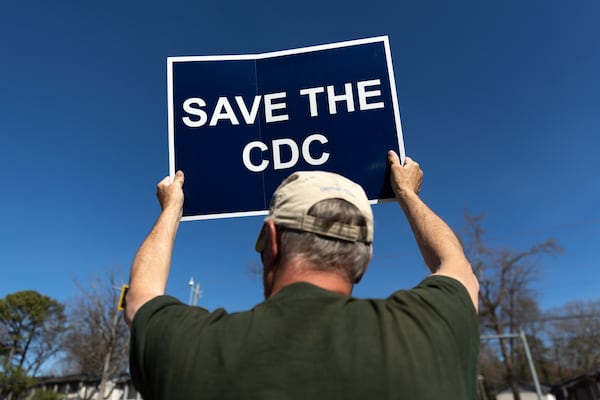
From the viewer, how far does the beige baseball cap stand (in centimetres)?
123

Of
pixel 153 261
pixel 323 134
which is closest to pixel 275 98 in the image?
pixel 323 134

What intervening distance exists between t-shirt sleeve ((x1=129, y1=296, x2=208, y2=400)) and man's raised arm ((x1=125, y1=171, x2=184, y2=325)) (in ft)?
0.35

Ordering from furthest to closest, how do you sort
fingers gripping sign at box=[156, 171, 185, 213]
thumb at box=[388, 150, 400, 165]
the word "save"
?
1. the word "save"
2. thumb at box=[388, 150, 400, 165]
3. fingers gripping sign at box=[156, 171, 185, 213]

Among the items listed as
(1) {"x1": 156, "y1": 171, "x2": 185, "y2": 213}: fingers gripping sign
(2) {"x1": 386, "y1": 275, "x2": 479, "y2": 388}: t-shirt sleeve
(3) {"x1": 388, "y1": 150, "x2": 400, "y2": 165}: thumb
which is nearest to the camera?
(2) {"x1": 386, "y1": 275, "x2": 479, "y2": 388}: t-shirt sleeve

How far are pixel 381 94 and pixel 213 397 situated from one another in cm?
192

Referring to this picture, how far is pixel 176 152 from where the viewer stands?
229 cm

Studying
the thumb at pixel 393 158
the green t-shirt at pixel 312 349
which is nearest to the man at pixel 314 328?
the green t-shirt at pixel 312 349

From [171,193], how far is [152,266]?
66cm

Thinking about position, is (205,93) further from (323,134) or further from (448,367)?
(448,367)

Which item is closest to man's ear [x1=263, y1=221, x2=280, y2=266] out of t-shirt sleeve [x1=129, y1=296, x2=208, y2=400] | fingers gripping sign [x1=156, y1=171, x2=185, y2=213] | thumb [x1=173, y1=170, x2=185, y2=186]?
t-shirt sleeve [x1=129, y1=296, x2=208, y2=400]

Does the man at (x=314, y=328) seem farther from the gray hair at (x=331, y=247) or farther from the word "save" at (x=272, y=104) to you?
the word "save" at (x=272, y=104)

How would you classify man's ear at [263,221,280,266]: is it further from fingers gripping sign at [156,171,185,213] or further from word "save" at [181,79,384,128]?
word "save" at [181,79,384,128]

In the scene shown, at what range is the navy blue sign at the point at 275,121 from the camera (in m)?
2.21

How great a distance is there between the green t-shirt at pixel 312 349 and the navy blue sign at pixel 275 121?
42.7 inches
